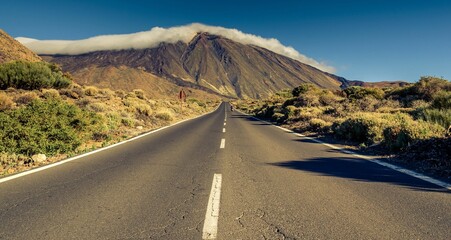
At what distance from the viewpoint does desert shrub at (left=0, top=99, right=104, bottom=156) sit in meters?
8.87

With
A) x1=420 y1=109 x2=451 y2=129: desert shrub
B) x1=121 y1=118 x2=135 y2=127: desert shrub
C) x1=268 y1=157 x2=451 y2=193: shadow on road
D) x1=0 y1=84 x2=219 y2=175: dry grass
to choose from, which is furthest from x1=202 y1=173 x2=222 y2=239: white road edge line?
x1=121 y1=118 x2=135 y2=127: desert shrub

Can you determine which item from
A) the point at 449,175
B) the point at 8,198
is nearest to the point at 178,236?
the point at 8,198

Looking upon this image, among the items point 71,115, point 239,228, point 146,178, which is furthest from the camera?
point 71,115

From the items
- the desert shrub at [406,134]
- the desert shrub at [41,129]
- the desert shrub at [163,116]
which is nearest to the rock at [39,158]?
the desert shrub at [41,129]

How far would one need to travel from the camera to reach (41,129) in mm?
9812

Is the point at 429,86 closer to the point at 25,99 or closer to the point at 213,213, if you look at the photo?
the point at 213,213

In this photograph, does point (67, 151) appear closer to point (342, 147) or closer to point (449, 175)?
point (342, 147)

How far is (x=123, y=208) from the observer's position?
15.0ft

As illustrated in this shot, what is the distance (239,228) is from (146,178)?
10.4ft

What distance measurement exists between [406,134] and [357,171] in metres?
4.14

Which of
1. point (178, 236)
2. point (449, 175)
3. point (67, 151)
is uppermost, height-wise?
point (449, 175)

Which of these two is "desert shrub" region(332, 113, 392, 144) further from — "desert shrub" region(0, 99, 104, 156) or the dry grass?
"desert shrub" region(0, 99, 104, 156)

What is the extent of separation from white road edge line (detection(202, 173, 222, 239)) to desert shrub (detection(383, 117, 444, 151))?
6.68m

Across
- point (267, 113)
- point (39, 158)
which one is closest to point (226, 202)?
point (39, 158)
